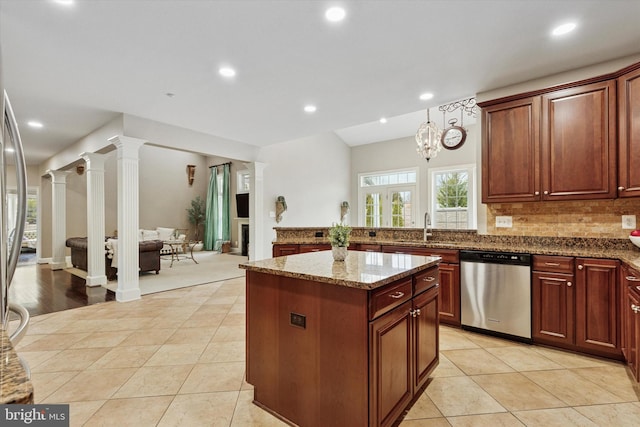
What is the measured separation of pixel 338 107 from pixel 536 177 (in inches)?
96.4

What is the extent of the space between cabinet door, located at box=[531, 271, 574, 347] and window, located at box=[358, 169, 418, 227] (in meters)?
5.35

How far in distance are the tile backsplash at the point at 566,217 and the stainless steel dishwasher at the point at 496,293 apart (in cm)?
61

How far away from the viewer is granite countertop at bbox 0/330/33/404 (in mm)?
447

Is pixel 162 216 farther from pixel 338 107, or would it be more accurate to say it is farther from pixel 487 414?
pixel 487 414

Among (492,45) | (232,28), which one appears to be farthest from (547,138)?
(232,28)

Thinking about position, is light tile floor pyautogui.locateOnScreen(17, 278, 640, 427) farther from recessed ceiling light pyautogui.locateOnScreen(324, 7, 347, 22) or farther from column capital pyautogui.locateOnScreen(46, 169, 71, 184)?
column capital pyautogui.locateOnScreen(46, 169, 71, 184)

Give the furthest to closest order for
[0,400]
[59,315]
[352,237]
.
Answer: [352,237], [59,315], [0,400]

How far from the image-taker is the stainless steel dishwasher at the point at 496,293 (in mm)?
2826

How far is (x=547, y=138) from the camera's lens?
9.66 ft

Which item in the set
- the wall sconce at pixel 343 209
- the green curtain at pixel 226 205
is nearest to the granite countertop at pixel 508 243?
the wall sconce at pixel 343 209

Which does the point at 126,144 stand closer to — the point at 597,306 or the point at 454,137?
the point at 454,137

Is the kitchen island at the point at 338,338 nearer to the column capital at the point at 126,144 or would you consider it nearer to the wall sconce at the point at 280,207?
the column capital at the point at 126,144

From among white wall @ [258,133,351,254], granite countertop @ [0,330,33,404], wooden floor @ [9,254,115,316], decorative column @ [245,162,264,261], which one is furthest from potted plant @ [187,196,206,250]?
granite countertop @ [0,330,33,404]

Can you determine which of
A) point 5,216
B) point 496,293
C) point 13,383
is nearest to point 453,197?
point 496,293
